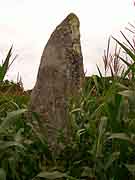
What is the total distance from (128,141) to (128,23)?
0.72m

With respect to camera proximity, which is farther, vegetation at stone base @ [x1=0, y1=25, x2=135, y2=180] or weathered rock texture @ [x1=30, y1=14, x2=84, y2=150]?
weathered rock texture @ [x1=30, y1=14, x2=84, y2=150]

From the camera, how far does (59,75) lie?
3.19m

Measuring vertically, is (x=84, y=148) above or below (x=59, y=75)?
below

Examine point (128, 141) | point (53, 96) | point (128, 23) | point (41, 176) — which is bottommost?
point (41, 176)

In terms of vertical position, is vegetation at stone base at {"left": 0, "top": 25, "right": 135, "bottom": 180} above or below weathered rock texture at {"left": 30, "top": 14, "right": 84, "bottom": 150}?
below

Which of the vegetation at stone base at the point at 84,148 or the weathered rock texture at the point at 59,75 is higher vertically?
the weathered rock texture at the point at 59,75

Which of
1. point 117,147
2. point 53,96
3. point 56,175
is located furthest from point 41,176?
point 53,96

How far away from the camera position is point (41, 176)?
2275 millimetres

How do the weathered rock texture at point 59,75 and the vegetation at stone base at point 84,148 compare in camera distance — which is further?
the weathered rock texture at point 59,75

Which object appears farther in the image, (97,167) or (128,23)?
(128,23)

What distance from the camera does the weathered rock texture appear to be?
3027mm

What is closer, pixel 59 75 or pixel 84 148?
pixel 84 148

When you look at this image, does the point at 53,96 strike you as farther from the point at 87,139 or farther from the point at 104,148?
the point at 104,148

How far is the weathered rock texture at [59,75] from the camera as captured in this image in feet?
9.93
